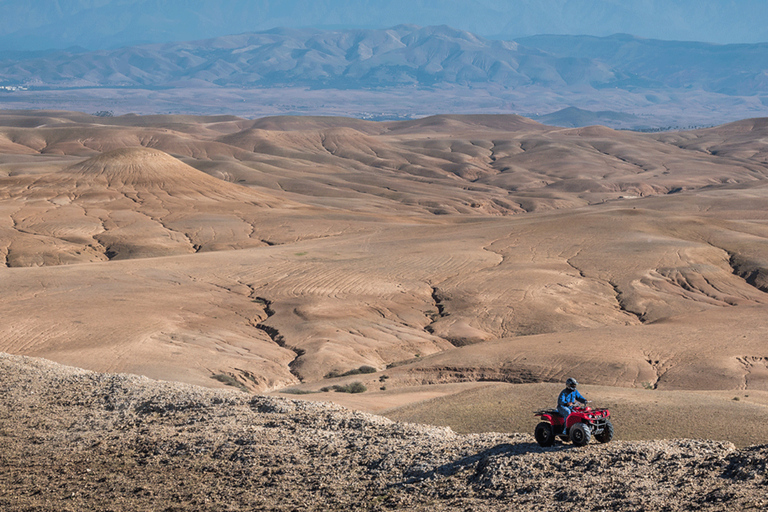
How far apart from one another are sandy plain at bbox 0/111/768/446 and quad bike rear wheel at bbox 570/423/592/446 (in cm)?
349

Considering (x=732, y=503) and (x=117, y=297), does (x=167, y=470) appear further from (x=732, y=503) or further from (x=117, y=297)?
(x=117, y=297)

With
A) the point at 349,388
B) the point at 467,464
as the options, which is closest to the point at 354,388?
the point at 349,388

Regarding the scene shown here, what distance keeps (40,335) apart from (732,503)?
21.6 m

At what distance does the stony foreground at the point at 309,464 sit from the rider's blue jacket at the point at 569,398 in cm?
59

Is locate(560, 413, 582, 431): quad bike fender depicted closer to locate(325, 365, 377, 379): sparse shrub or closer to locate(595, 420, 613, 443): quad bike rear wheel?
locate(595, 420, 613, 443): quad bike rear wheel

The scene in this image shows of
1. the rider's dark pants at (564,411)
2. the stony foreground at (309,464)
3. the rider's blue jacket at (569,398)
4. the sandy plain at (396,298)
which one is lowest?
the sandy plain at (396,298)

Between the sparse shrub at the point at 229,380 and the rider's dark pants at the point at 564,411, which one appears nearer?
the rider's dark pants at the point at 564,411

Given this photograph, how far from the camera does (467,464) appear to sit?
1008 cm

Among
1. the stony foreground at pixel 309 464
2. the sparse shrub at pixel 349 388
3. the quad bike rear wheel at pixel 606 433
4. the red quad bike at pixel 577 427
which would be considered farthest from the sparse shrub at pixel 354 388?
the quad bike rear wheel at pixel 606 433

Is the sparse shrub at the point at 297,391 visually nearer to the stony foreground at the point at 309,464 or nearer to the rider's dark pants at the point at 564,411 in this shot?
the stony foreground at the point at 309,464

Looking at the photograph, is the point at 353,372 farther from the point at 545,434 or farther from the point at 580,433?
the point at 580,433

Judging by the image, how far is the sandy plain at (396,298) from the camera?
2023cm

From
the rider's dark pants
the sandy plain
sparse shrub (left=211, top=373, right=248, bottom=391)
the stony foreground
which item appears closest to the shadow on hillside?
A: the stony foreground

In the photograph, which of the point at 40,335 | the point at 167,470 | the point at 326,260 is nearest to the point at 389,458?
the point at 167,470
